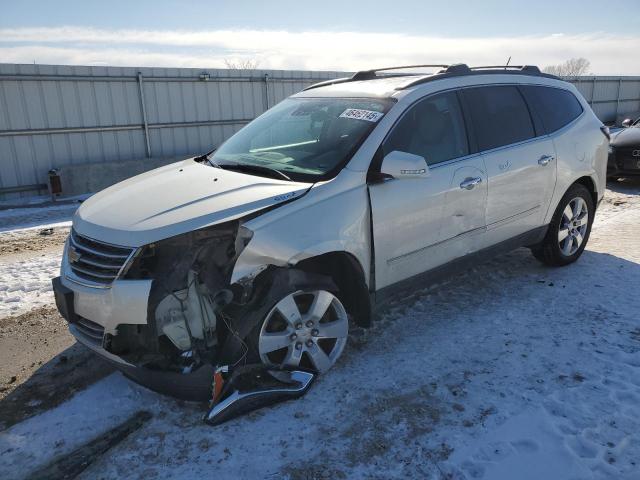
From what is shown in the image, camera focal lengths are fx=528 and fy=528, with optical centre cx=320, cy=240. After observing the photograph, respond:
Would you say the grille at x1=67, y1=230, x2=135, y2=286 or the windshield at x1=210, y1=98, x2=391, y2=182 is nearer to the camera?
the grille at x1=67, y1=230, x2=135, y2=286

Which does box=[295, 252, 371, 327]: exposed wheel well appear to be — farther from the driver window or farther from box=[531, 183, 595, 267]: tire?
box=[531, 183, 595, 267]: tire

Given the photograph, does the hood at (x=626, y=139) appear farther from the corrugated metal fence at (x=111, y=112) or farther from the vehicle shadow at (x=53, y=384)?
the vehicle shadow at (x=53, y=384)

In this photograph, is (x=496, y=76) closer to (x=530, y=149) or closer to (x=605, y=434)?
(x=530, y=149)

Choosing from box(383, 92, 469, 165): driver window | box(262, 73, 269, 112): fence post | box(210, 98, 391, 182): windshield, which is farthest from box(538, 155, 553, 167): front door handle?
box(262, 73, 269, 112): fence post

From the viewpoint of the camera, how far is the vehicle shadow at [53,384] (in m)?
3.21

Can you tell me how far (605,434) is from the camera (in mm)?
Result: 2818

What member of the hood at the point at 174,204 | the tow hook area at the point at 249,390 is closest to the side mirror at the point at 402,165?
the hood at the point at 174,204

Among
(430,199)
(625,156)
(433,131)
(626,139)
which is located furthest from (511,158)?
(626,139)

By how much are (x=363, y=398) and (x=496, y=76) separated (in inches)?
120

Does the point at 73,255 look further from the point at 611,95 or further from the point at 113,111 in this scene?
the point at 611,95

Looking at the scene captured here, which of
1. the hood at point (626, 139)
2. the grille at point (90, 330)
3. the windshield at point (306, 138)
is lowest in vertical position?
the grille at point (90, 330)

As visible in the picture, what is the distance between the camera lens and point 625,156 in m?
9.54

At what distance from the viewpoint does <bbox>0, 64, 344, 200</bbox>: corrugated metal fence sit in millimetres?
10664

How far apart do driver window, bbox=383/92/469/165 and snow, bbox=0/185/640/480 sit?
136 cm
